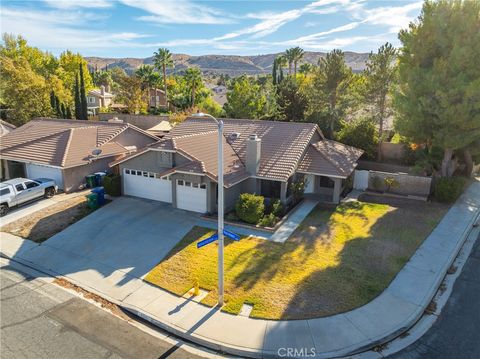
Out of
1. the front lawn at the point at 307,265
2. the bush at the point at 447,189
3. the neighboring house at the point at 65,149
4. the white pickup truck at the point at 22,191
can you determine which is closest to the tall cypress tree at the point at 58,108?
the neighboring house at the point at 65,149

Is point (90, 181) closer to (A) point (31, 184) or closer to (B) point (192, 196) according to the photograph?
(A) point (31, 184)

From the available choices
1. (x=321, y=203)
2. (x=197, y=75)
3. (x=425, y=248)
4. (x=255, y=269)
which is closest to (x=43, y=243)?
(x=255, y=269)

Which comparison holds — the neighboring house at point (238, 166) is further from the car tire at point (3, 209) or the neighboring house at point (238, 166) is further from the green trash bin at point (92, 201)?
the car tire at point (3, 209)

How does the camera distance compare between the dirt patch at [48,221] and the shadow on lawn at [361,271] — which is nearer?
the shadow on lawn at [361,271]

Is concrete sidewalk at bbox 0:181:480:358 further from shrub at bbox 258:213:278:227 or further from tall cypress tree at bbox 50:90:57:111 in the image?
tall cypress tree at bbox 50:90:57:111

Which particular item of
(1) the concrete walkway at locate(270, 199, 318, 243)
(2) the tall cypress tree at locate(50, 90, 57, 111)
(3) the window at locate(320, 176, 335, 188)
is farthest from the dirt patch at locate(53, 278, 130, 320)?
(2) the tall cypress tree at locate(50, 90, 57, 111)
